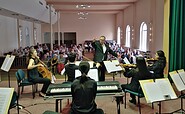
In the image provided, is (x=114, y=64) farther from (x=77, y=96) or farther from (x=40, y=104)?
(x=77, y=96)

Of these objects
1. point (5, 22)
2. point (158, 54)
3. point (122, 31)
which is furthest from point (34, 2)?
point (122, 31)

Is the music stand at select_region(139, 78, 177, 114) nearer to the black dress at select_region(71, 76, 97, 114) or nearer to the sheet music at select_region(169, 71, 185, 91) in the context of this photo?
the sheet music at select_region(169, 71, 185, 91)

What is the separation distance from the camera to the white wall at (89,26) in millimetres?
22859

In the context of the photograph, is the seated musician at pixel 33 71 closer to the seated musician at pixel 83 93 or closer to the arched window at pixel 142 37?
the seated musician at pixel 83 93

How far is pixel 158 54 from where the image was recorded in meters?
4.86

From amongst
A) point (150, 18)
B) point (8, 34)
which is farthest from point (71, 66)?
point (8, 34)

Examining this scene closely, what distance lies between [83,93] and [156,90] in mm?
1203

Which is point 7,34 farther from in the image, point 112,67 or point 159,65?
A: point 159,65

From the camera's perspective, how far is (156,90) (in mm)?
3303

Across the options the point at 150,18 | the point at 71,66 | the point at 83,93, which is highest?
the point at 150,18

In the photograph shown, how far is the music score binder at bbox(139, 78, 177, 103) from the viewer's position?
3.23m

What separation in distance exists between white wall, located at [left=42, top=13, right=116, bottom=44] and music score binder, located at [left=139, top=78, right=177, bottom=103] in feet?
65.2

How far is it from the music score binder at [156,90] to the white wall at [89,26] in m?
19.9

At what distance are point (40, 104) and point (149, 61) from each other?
3.27m
